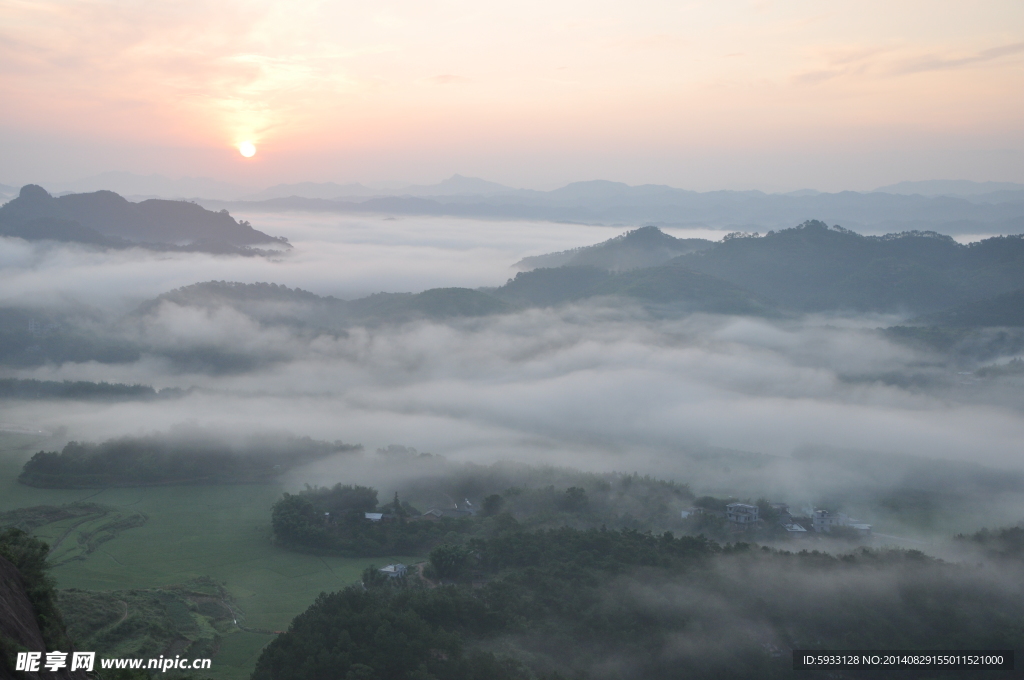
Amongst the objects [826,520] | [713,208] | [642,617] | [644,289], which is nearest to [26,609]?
[642,617]

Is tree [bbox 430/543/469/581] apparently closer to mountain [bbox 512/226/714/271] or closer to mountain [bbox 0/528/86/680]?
mountain [bbox 0/528/86/680]

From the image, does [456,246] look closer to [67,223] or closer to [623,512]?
[67,223]

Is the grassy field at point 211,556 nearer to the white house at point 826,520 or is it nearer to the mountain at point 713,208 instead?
the white house at point 826,520

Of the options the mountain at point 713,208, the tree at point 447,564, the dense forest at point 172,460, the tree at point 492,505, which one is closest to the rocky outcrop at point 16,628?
the tree at point 447,564

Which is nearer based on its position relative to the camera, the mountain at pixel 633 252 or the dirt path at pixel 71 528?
the dirt path at pixel 71 528

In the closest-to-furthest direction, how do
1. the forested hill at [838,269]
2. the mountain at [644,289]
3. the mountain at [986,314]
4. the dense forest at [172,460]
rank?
the dense forest at [172,460], the mountain at [986,314], the mountain at [644,289], the forested hill at [838,269]

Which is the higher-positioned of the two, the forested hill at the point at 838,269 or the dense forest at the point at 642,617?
the forested hill at the point at 838,269

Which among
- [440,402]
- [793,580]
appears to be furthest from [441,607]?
[440,402]
